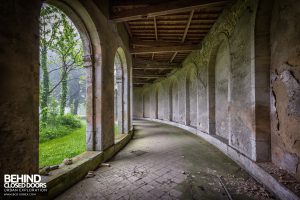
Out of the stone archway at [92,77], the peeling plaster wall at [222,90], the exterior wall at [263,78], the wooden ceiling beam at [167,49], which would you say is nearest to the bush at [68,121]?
the wooden ceiling beam at [167,49]

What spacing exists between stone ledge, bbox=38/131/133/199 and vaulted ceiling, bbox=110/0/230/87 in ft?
13.2

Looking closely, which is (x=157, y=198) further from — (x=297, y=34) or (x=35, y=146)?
(x=297, y=34)

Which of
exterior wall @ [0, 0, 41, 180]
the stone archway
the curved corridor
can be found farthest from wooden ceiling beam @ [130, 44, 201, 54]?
exterior wall @ [0, 0, 41, 180]

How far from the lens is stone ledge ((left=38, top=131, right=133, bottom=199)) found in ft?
8.18

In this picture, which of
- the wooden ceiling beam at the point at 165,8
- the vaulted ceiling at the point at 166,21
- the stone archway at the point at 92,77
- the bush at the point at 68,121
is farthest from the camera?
the bush at the point at 68,121

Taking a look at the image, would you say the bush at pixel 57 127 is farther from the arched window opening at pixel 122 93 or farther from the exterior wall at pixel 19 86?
the exterior wall at pixel 19 86

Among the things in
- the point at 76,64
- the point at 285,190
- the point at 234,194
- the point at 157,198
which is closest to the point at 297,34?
the point at 285,190

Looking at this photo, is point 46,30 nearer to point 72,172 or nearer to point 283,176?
point 72,172

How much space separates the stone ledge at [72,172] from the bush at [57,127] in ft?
13.3

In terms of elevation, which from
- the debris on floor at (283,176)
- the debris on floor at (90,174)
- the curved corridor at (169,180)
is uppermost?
the debris on floor at (283,176)

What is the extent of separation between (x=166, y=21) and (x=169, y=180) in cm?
524

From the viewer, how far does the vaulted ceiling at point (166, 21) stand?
4379mm

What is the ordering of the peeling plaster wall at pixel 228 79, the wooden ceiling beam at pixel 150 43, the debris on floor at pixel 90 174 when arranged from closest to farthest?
the debris on floor at pixel 90 174
the peeling plaster wall at pixel 228 79
the wooden ceiling beam at pixel 150 43

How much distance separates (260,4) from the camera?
325cm
